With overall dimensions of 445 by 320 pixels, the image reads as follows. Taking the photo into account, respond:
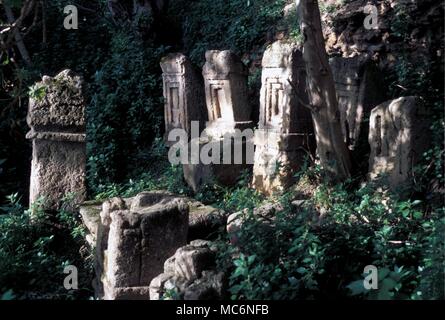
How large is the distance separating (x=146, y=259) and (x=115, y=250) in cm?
26

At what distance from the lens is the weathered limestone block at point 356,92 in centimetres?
680

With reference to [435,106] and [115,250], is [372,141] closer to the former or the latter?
[435,106]

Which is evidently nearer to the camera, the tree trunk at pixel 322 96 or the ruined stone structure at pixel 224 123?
the tree trunk at pixel 322 96

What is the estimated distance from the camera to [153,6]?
37.3 ft

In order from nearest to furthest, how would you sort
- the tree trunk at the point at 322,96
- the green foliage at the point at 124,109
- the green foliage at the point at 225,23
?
the tree trunk at the point at 322,96
the green foliage at the point at 124,109
the green foliage at the point at 225,23

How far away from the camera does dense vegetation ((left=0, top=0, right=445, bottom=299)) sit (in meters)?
4.37

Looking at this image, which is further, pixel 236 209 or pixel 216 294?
pixel 236 209

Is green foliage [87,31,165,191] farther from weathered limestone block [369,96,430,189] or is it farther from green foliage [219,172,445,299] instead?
green foliage [219,172,445,299]

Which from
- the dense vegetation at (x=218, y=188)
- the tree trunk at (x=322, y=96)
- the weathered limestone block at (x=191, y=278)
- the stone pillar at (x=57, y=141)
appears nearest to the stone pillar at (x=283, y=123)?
the dense vegetation at (x=218, y=188)

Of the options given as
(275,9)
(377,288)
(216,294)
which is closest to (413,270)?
(377,288)

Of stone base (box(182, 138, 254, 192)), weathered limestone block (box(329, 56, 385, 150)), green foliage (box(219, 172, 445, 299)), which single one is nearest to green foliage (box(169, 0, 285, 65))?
stone base (box(182, 138, 254, 192))

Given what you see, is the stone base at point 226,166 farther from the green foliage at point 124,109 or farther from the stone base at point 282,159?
the green foliage at point 124,109

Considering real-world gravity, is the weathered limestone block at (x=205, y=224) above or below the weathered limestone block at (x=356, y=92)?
below

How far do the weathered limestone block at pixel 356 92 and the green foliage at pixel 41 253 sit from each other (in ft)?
10.3
